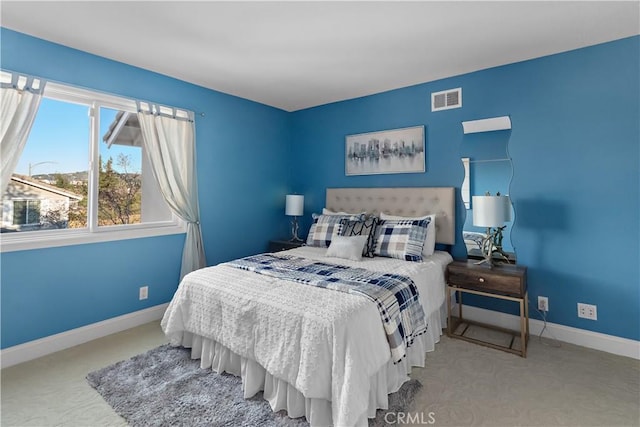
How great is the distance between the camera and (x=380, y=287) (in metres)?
2.02

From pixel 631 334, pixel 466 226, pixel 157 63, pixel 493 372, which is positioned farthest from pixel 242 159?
pixel 631 334

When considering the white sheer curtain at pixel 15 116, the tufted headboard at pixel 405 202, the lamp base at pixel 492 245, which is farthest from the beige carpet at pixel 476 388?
the white sheer curtain at pixel 15 116

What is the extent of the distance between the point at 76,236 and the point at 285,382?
87.4 inches

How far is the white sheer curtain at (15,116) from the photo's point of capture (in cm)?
225

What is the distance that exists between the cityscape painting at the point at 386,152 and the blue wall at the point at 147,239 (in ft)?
3.82

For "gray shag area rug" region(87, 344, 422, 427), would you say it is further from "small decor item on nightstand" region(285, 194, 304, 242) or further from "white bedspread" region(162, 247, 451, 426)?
"small decor item on nightstand" region(285, 194, 304, 242)

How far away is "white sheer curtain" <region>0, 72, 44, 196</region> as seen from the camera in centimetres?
225

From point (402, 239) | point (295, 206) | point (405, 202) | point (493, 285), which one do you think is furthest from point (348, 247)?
point (295, 206)

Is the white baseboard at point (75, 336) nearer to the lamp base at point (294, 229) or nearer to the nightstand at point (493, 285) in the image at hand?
the lamp base at point (294, 229)

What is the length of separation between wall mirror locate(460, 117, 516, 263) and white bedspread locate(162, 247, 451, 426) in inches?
40.3

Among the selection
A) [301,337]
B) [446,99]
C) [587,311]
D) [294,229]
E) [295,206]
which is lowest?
[587,311]

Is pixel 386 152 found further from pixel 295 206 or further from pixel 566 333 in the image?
pixel 566 333

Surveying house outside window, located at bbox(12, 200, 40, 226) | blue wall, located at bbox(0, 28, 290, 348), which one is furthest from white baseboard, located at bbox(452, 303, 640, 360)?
house outside window, located at bbox(12, 200, 40, 226)

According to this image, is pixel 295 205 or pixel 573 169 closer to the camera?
pixel 573 169
